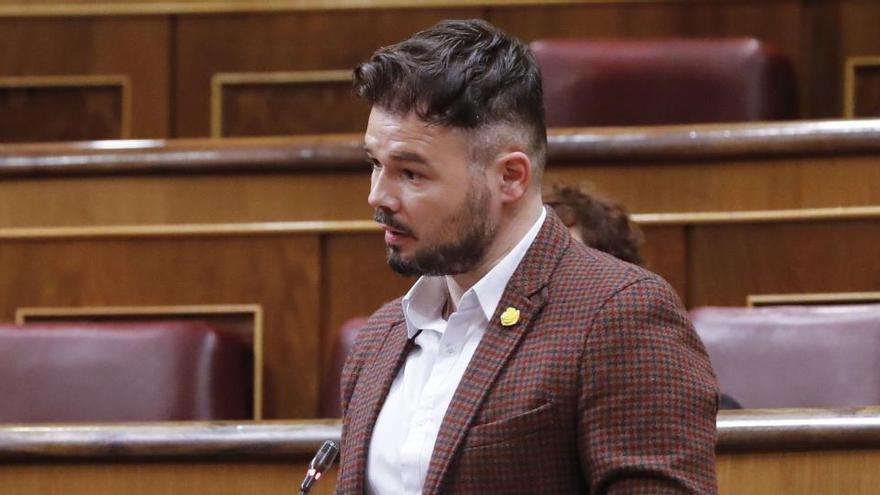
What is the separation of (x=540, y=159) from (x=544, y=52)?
1.43 feet

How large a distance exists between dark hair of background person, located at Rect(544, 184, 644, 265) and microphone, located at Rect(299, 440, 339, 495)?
0.73 feet

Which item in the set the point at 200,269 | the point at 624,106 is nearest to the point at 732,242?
the point at 624,106

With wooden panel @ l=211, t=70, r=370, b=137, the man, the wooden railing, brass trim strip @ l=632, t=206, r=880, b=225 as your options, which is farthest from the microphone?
wooden panel @ l=211, t=70, r=370, b=137

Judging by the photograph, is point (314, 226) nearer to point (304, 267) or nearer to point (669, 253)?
point (304, 267)

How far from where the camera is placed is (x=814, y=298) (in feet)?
2.02

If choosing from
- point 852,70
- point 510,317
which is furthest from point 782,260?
point 510,317

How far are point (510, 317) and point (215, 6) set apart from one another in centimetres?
58

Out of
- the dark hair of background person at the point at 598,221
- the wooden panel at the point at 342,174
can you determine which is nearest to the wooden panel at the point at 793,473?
the dark hair of background person at the point at 598,221

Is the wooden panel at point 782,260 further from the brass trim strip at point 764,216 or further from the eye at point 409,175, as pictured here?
the eye at point 409,175

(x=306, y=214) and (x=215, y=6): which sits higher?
(x=215, y=6)

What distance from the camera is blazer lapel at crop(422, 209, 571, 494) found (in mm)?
287

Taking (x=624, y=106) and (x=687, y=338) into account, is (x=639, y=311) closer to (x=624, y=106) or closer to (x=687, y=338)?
(x=687, y=338)

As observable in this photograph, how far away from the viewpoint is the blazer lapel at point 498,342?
287mm

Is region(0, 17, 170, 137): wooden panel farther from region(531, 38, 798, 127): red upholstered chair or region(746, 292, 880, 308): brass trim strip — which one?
region(746, 292, 880, 308): brass trim strip
